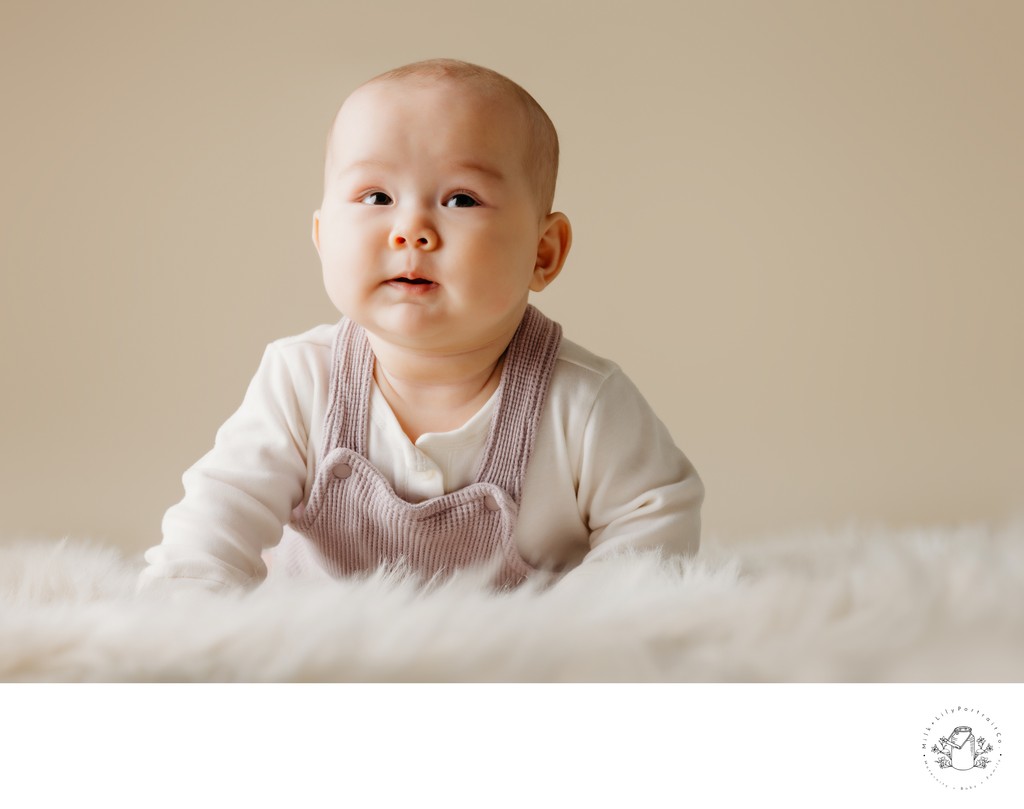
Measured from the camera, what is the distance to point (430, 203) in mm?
1134

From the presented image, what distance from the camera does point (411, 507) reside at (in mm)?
1210

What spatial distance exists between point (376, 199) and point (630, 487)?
0.35 metres

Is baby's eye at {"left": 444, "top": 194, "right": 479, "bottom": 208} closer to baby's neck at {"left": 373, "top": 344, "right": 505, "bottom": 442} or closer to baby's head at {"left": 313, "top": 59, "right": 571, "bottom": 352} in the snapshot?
baby's head at {"left": 313, "top": 59, "right": 571, "bottom": 352}

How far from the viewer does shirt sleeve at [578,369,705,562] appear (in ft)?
4.04

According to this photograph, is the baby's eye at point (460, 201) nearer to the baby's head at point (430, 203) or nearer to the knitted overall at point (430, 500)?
the baby's head at point (430, 203)

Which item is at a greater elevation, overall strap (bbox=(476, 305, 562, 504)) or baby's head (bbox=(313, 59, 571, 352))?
baby's head (bbox=(313, 59, 571, 352))

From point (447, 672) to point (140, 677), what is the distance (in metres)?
0.19
